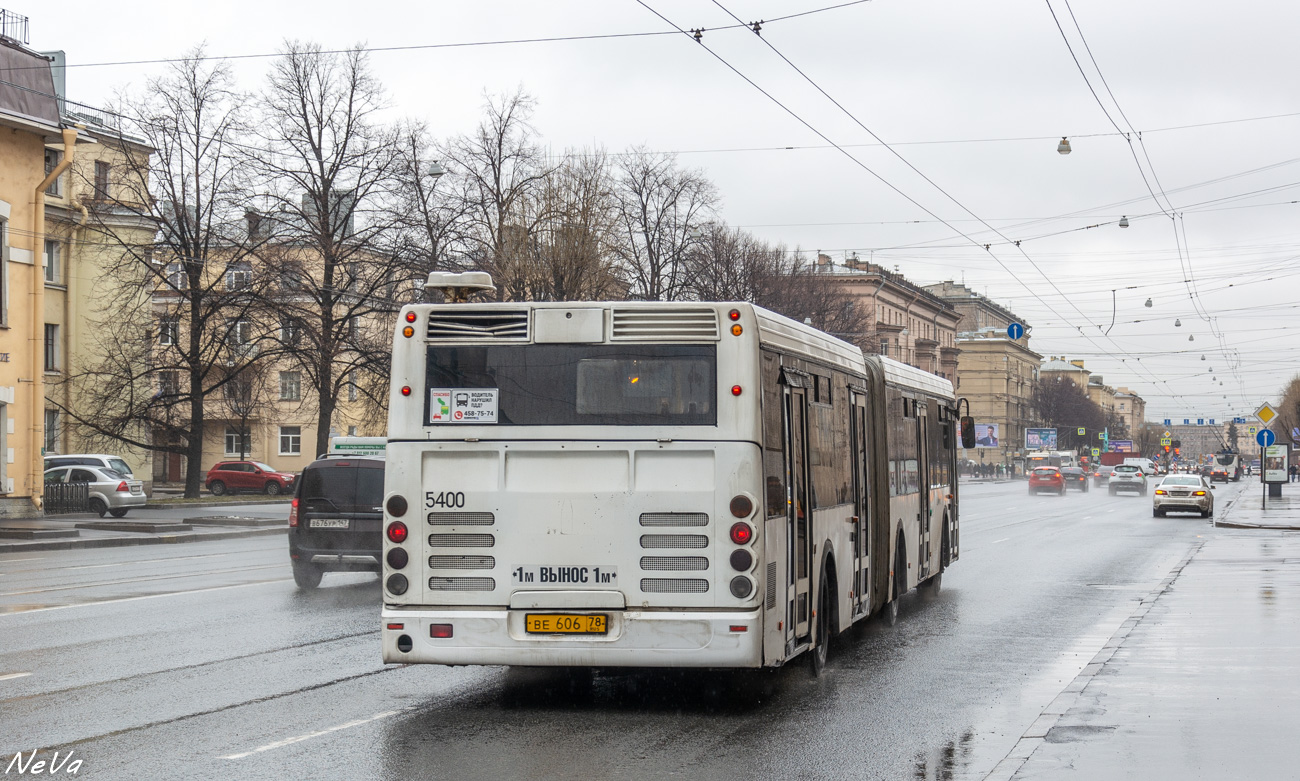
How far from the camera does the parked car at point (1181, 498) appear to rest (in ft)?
144

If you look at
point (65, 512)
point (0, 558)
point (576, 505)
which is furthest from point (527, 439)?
point (65, 512)

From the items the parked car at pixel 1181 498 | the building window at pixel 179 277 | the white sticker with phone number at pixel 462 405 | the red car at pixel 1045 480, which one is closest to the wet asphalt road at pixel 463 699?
the white sticker with phone number at pixel 462 405

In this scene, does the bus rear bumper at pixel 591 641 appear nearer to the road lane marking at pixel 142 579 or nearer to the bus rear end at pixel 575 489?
the bus rear end at pixel 575 489

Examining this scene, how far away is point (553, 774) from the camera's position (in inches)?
284

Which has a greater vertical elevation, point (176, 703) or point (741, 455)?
point (741, 455)

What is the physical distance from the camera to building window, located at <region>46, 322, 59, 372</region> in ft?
182

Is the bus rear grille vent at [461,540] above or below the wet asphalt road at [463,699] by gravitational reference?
above

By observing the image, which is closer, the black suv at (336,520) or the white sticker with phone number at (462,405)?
the white sticker with phone number at (462,405)

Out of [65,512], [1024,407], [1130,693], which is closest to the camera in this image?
[1130,693]

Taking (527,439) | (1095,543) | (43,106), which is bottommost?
(1095,543)

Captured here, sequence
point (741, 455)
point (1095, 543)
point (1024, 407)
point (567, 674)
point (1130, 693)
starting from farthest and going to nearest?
point (1024, 407) < point (1095, 543) < point (567, 674) < point (1130, 693) < point (741, 455)

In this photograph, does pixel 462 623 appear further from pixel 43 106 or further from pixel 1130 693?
pixel 43 106

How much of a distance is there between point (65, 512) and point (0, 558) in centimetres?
1397

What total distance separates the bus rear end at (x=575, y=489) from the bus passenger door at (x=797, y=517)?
87 cm
